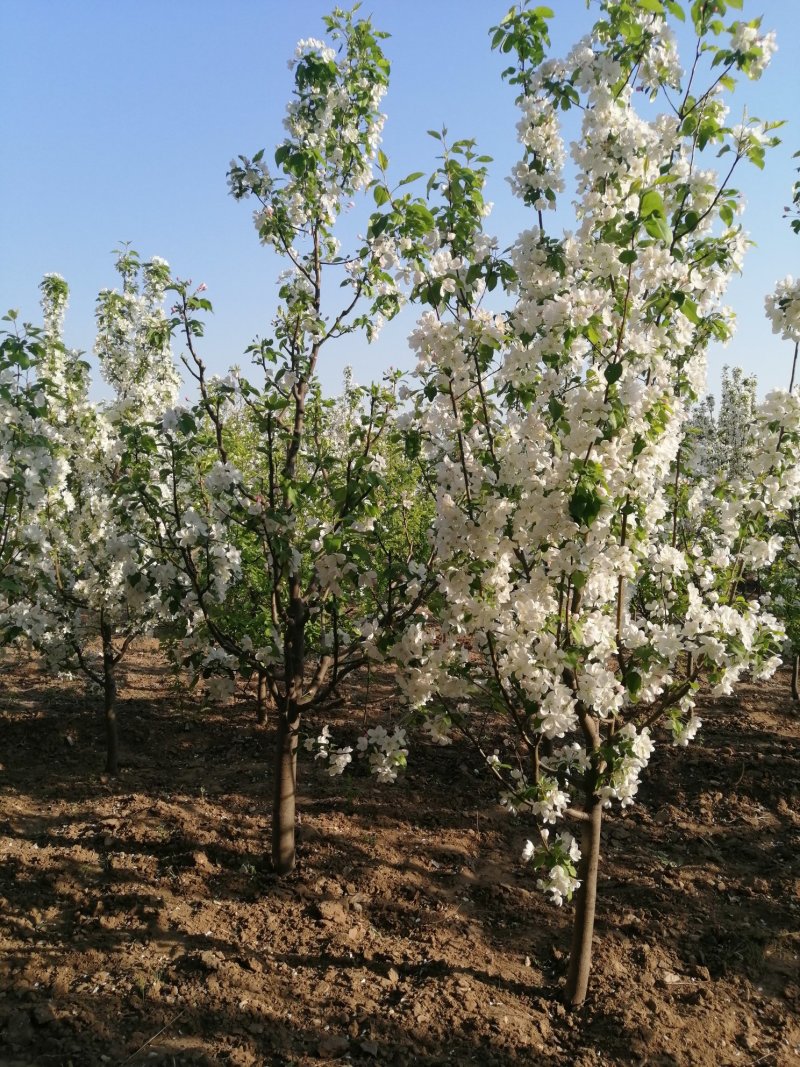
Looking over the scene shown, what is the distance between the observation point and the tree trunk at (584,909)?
4.02m

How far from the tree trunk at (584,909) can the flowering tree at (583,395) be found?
13.7 inches

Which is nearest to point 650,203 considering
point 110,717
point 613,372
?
point 613,372

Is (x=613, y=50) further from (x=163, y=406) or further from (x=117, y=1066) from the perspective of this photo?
(x=163, y=406)

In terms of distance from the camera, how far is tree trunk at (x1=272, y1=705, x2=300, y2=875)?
512cm

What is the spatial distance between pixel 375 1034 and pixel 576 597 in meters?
2.67

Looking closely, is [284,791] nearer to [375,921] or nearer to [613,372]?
[375,921]

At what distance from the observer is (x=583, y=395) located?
305cm

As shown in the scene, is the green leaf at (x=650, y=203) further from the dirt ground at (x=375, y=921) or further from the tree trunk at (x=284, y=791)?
the dirt ground at (x=375, y=921)

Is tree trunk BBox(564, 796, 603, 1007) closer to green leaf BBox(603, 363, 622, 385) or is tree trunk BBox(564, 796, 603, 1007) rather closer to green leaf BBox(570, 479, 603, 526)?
green leaf BBox(570, 479, 603, 526)

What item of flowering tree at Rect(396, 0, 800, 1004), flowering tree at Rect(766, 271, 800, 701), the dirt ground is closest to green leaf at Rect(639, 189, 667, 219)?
flowering tree at Rect(396, 0, 800, 1004)

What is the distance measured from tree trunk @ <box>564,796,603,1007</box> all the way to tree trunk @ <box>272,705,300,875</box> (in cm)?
216

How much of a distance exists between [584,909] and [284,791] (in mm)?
2292

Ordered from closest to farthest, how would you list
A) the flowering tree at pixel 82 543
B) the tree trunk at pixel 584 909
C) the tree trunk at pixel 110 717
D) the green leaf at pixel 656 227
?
the green leaf at pixel 656 227
the tree trunk at pixel 584 909
the flowering tree at pixel 82 543
the tree trunk at pixel 110 717

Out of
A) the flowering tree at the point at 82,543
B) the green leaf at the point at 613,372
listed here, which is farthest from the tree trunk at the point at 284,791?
the green leaf at the point at 613,372
